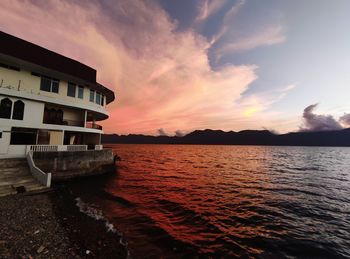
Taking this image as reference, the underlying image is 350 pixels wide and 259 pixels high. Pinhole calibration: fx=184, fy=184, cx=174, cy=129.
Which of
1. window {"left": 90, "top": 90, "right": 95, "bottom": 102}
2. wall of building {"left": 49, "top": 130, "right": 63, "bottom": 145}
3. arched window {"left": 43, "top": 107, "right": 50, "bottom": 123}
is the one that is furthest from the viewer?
window {"left": 90, "top": 90, "right": 95, "bottom": 102}

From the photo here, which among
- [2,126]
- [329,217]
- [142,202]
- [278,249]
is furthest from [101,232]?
[2,126]

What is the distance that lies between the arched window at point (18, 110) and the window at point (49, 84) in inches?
150

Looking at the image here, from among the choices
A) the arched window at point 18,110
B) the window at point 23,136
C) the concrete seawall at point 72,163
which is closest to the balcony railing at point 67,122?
the window at point 23,136

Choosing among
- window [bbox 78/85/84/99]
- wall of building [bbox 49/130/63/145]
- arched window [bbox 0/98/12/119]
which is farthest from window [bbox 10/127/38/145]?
window [bbox 78/85/84/99]

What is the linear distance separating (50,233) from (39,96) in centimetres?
1814

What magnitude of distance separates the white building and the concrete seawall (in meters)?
1.25

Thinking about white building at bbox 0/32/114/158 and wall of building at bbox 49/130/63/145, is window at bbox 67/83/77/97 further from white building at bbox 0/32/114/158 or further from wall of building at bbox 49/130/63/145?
wall of building at bbox 49/130/63/145

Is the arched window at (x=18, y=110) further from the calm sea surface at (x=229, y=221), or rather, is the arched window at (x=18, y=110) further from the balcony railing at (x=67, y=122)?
the calm sea surface at (x=229, y=221)

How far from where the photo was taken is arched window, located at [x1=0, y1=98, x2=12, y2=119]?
18.7 metres

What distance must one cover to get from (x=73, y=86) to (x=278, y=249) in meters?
27.9

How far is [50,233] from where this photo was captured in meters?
8.02

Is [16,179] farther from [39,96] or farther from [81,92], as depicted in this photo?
[81,92]

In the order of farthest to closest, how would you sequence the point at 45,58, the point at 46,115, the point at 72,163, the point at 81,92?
the point at 81,92
the point at 46,115
the point at 45,58
the point at 72,163

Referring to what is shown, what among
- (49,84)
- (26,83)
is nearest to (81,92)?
(49,84)
